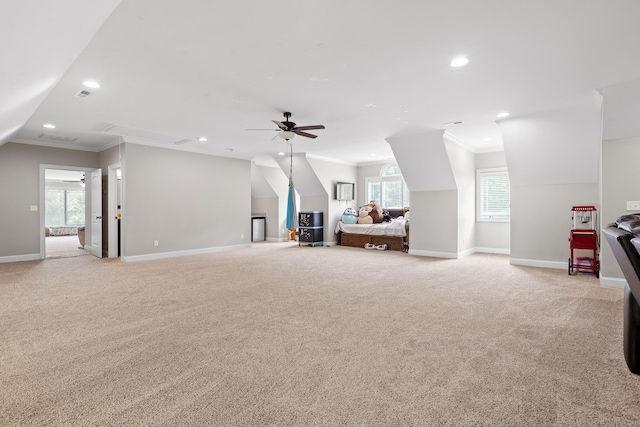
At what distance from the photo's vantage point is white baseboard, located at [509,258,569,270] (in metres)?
5.69

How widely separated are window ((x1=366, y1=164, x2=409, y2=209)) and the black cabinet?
6.88 ft

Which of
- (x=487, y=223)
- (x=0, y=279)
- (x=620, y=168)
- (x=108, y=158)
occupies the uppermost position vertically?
(x=108, y=158)

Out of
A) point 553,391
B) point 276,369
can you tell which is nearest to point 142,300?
point 276,369

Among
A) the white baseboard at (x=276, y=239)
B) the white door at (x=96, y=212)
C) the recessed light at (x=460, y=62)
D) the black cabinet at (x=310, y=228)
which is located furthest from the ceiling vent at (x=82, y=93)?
the white baseboard at (x=276, y=239)

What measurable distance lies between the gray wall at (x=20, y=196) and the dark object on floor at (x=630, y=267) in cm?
929

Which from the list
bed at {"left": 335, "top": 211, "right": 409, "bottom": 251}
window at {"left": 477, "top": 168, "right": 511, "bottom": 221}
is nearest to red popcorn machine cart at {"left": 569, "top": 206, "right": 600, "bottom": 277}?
window at {"left": 477, "top": 168, "right": 511, "bottom": 221}

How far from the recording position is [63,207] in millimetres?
13820

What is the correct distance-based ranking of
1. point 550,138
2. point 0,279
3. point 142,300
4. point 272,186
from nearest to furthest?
point 142,300, point 0,279, point 550,138, point 272,186

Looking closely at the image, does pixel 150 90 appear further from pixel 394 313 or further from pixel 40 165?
pixel 40 165

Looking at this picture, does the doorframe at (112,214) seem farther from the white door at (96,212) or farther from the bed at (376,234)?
the bed at (376,234)

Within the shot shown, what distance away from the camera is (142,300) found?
3770mm

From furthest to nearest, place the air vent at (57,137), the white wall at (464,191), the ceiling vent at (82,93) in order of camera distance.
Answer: the white wall at (464,191)
the air vent at (57,137)
the ceiling vent at (82,93)

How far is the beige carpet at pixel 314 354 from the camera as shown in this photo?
170 cm

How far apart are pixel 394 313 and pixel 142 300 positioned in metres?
2.92
